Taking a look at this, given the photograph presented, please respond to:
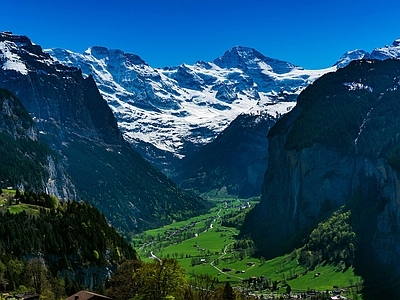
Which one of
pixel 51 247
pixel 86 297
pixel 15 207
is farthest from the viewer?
pixel 15 207

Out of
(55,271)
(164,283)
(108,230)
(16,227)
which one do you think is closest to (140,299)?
(164,283)

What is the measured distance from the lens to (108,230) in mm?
189875

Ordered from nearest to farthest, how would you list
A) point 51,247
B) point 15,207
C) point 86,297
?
1. point 86,297
2. point 51,247
3. point 15,207

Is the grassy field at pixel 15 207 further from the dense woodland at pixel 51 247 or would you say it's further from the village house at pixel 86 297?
the village house at pixel 86 297

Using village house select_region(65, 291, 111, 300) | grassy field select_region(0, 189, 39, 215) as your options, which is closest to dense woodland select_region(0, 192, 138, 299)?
grassy field select_region(0, 189, 39, 215)

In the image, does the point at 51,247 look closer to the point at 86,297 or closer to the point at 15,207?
the point at 15,207

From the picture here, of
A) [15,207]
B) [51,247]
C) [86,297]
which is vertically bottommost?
[86,297]

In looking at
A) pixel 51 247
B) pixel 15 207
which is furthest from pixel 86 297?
pixel 15 207

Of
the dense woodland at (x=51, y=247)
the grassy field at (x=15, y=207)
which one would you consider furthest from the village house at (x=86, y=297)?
the grassy field at (x=15, y=207)

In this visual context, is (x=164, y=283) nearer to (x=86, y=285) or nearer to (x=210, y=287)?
(x=210, y=287)

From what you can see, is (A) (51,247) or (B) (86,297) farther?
(A) (51,247)

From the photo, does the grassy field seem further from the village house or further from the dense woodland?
the village house

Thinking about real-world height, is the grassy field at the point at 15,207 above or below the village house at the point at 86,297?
above

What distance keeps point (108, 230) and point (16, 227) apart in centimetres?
4112
